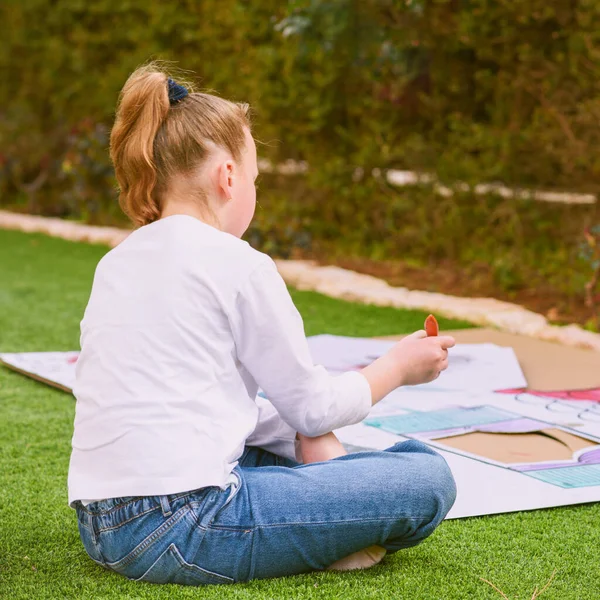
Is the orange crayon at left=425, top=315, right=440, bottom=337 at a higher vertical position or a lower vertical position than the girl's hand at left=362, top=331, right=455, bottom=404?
higher

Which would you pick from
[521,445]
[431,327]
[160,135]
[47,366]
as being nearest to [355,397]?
[431,327]

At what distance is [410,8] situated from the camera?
180 inches

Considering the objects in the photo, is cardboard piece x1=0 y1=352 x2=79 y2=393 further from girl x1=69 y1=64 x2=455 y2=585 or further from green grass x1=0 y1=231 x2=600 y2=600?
girl x1=69 y1=64 x2=455 y2=585

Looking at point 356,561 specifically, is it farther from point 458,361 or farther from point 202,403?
point 458,361

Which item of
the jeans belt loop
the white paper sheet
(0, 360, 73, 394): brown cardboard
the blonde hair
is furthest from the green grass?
the white paper sheet

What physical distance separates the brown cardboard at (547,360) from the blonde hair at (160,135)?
1.64m

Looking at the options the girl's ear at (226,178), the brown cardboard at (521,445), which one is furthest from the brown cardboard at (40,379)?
the girl's ear at (226,178)

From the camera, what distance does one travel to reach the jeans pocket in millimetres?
1595

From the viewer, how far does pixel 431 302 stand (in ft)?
15.0

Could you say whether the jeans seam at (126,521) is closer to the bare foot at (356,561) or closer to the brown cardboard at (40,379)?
the bare foot at (356,561)

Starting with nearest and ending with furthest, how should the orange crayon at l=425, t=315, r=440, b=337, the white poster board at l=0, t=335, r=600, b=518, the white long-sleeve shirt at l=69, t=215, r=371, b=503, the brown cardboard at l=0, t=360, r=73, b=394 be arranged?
the white long-sleeve shirt at l=69, t=215, r=371, b=503, the orange crayon at l=425, t=315, r=440, b=337, the white poster board at l=0, t=335, r=600, b=518, the brown cardboard at l=0, t=360, r=73, b=394

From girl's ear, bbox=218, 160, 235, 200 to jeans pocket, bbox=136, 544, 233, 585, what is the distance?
0.59m

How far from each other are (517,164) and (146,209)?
11.3ft

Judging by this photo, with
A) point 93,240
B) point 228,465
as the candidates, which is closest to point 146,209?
point 228,465
